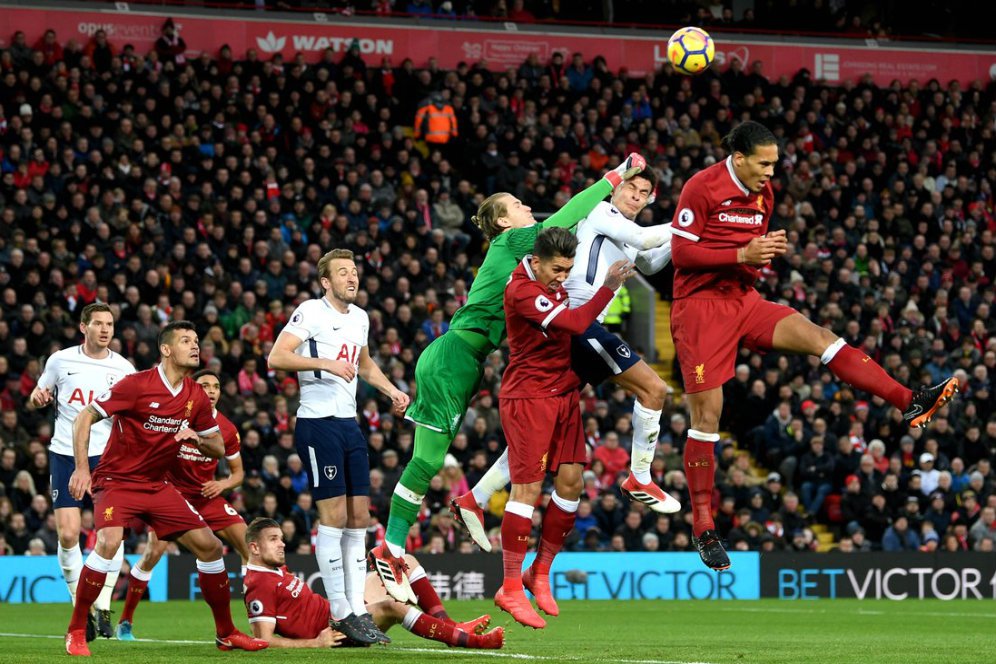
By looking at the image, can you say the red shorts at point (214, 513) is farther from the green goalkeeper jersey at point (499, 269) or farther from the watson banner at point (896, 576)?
the watson banner at point (896, 576)

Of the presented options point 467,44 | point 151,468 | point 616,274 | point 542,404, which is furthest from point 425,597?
point 467,44

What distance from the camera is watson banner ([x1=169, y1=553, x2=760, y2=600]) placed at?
64.3 feet

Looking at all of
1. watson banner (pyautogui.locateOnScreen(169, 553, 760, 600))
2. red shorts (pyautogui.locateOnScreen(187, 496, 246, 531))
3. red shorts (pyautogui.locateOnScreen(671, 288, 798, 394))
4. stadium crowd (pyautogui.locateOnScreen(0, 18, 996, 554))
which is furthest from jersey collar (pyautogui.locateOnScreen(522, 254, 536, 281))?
watson banner (pyautogui.locateOnScreen(169, 553, 760, 600))

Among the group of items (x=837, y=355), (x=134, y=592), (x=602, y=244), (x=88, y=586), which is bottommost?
(x=134, y=592)

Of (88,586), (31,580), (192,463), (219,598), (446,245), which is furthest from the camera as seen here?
(446,245)

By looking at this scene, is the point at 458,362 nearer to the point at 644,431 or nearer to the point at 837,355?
the point at 644,431

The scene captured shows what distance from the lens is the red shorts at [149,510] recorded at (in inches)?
425

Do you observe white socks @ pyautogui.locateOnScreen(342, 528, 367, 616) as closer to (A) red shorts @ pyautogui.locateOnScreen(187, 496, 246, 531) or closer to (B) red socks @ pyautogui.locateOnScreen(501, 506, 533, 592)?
(A) red shorts @ pyautogui.locateOnScreen(187, 496, 246, 531)

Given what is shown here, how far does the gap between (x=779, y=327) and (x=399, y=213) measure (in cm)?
1554

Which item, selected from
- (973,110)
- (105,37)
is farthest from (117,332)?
(973,110)

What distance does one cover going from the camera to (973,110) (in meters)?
31.2

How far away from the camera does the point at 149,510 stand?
10836 mm

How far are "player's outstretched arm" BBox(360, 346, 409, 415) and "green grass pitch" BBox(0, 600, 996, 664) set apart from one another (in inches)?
→ 67.5

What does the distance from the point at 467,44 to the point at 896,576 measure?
13.8 metres
